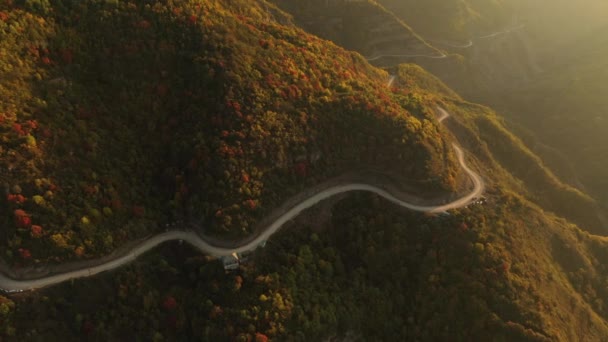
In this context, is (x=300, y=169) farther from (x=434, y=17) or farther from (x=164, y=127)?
(x=434, y=17)

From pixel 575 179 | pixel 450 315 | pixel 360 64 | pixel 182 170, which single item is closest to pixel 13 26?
pixel 182 170

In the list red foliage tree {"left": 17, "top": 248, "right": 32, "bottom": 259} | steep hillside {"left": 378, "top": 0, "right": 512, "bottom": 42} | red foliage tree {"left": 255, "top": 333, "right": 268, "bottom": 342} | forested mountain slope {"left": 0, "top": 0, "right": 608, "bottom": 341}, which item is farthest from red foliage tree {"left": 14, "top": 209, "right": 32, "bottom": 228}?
steep hillside {"left": 378, "top": 0, "right": 512, "bottom": 42}

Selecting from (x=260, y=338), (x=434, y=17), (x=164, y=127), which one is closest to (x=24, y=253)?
(x=164, y=127)

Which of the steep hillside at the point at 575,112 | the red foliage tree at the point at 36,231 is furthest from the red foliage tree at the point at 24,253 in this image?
the steep hillside at the point at 575,112

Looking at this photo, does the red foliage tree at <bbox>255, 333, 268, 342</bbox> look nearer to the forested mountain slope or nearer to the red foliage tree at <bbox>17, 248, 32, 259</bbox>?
the forested mountain slope

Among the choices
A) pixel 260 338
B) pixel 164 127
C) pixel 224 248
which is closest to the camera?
pixel 260 338

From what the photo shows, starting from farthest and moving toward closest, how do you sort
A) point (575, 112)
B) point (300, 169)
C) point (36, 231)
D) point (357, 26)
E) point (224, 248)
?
point (575, 112) → point (357, 26) → point (300, 169) → point (224, 248) → point (36, 231)

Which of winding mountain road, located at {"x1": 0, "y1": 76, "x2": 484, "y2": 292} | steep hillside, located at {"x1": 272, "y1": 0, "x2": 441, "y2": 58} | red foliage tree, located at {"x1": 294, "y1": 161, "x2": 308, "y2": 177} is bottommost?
winding mountain road, located at {"x1": 0, "y1": 76, "x2": 484, "y2": 292}

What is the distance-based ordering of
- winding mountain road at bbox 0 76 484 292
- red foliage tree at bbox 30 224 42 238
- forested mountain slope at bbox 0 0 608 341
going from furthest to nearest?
forested mountain slope at bbox 0 0 608 341
winding mountain road at bbox 0 76 484 292
red foliage tree at bbox 30 224 42 238

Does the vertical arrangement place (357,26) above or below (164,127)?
above
